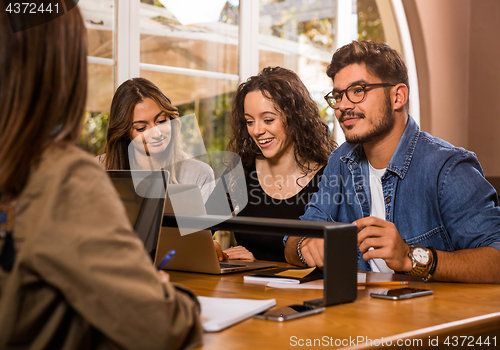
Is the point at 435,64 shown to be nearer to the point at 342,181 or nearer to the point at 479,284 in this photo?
the point at 342,181

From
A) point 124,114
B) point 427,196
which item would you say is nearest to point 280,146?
point 124,114

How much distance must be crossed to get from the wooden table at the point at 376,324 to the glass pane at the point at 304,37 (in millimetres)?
3172

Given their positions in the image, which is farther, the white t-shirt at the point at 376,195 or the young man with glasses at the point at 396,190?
the white t-shirt at the point at 376,195

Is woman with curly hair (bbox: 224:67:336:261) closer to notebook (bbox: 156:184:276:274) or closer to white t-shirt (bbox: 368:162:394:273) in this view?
white t-shirt (bbox: 368:162:394:273)

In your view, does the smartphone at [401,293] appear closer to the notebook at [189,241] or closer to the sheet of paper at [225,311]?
the sheet of paper at [225,311]

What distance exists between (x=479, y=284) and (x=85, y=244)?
3.49 ft

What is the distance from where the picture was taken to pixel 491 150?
11.2 ft

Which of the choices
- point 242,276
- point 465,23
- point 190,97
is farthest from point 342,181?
point 465,23

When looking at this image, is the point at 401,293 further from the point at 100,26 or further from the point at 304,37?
the point at 304,37

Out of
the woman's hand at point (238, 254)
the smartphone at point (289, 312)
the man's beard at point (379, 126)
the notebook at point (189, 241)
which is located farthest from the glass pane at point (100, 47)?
the smartphone at point (289, 312)

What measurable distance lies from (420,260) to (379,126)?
0.59m

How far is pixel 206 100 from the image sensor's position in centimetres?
359

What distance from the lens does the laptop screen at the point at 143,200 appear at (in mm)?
1158

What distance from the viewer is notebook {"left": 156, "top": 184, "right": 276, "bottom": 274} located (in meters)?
1.35
